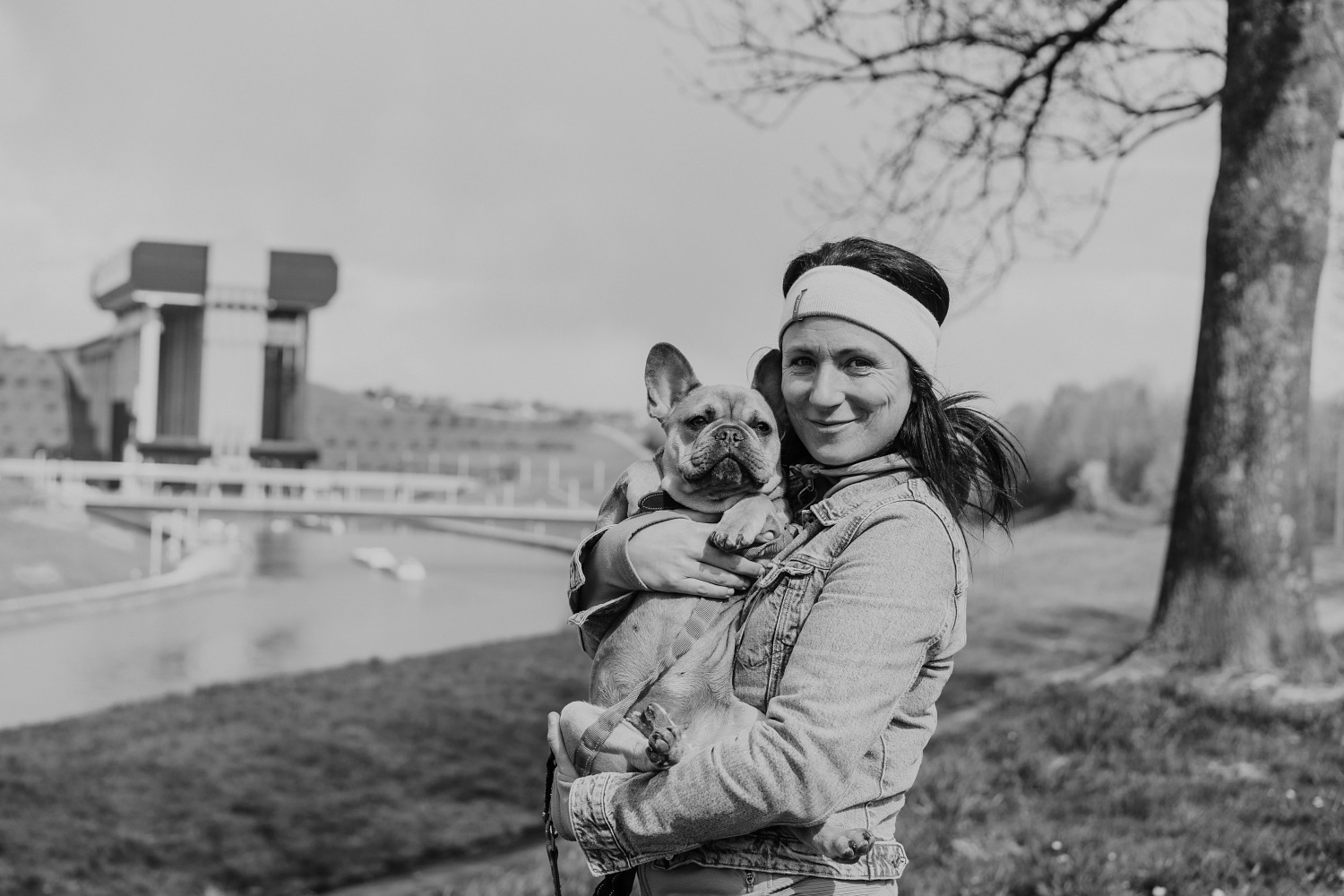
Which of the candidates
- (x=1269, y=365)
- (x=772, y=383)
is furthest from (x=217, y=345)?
(x=772, y=383)

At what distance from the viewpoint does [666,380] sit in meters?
2.32

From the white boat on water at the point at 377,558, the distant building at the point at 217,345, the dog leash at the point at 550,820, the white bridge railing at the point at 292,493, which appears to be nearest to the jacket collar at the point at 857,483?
the dog leash at the point at 550,820

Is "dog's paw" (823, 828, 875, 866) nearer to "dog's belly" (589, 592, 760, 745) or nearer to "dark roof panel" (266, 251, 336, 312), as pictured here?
"dog's belly" (589, 592, 760, 745)

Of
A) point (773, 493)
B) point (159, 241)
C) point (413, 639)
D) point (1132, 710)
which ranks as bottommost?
point (413, 639)

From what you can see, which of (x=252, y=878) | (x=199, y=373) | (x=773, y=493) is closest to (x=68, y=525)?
(x=252, y=878)

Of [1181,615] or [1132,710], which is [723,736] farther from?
[1181,615]

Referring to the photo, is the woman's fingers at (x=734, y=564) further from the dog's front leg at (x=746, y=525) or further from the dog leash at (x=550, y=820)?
the dog leash at (x=550, y=820)

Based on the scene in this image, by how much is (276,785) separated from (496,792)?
5.20 ft

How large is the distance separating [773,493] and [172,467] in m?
76.8

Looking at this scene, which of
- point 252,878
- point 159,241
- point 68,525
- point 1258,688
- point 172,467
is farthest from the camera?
point 159,241

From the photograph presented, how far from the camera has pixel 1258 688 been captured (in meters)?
6.82

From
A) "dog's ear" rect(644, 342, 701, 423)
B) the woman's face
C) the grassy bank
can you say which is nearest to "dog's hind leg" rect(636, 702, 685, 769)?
the woman's face

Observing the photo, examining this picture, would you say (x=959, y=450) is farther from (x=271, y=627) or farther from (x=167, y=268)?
(x=167, y=268)

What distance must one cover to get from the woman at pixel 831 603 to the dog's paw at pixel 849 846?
0.9 inches
